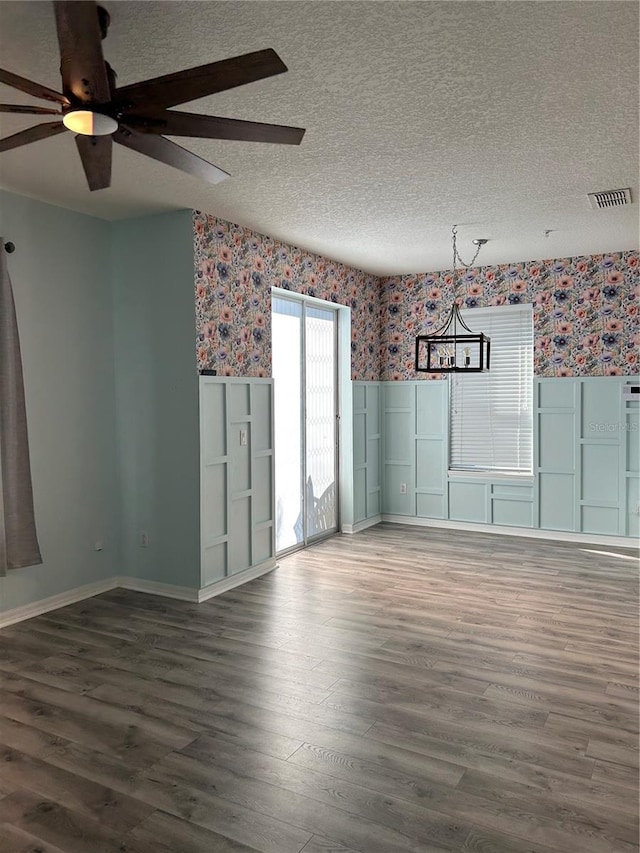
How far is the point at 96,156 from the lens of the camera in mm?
2242

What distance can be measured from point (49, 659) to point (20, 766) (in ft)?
3.43

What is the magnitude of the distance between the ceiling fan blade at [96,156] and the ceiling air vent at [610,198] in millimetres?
3100

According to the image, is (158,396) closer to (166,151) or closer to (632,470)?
(166,151)

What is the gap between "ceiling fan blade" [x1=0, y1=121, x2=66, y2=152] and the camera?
2131 millimetres

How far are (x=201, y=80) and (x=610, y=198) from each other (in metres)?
3.26

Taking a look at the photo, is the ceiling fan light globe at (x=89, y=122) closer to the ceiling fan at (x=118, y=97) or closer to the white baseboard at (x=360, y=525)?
the ceiling fan at (x=118, y=97)

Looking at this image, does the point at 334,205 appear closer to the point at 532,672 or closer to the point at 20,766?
the point at 532,672

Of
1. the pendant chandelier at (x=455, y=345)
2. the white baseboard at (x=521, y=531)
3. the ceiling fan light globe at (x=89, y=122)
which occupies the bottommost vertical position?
the white baseboard at (x=521, y=531)

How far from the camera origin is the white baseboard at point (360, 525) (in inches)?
261

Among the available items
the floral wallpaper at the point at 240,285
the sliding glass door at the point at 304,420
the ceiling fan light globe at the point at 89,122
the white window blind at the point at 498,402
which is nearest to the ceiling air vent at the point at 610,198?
the white window blind at the point at 498,402

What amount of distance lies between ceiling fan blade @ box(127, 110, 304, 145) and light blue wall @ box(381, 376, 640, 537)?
4.77 metres

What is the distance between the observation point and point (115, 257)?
4773 millimetres

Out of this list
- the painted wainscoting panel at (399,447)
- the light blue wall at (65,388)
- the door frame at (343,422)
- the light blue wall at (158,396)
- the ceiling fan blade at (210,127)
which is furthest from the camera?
the painted wainscoting panel at (399,447)

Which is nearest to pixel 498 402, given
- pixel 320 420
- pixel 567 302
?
pixel 567 302
